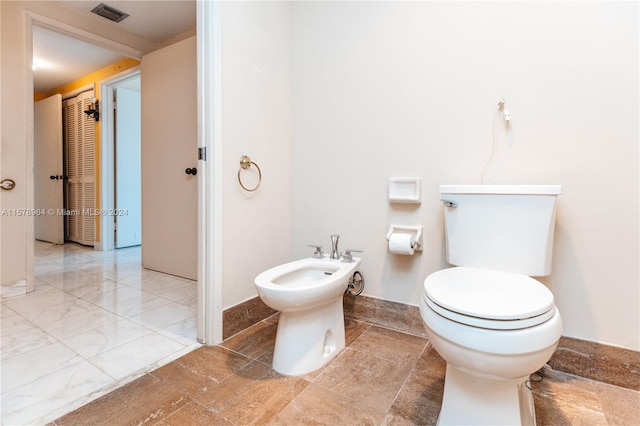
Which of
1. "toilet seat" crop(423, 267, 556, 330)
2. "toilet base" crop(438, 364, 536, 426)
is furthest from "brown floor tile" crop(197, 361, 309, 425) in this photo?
"toilet seat" crop(423, 267, 556, 330)

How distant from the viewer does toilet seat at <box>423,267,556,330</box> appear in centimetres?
78

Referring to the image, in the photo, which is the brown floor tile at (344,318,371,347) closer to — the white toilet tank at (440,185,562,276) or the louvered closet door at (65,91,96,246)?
the white toilet tank at (440,185,562,276)

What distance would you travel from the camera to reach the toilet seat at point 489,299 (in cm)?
78

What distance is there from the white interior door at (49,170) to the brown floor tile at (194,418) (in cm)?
416

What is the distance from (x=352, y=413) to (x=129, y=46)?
10.8 ft

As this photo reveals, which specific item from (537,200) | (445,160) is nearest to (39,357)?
(445,160)

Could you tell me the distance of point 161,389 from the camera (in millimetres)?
1154

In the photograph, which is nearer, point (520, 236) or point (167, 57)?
point (520, 236)

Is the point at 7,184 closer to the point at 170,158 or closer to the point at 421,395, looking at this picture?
the point at 170,158

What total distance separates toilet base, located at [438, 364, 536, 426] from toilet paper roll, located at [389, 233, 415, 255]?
0.61m

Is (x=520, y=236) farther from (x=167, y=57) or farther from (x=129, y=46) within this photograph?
(x=129, y=46)

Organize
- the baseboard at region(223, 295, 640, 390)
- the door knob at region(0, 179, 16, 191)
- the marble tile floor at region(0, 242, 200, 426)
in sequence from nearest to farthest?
the marble tile floor at region(0, 242, 200, 426)
the baseboard at region(223, 295, 640, 390)
the door knob at region(0, 179, 16, 191)

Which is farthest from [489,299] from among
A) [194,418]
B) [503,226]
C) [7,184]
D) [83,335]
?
[7,184]

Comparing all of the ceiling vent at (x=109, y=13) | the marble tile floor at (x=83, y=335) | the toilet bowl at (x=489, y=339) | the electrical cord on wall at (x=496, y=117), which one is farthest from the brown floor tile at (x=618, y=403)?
the ceiling vent at (x=109, y=13)
